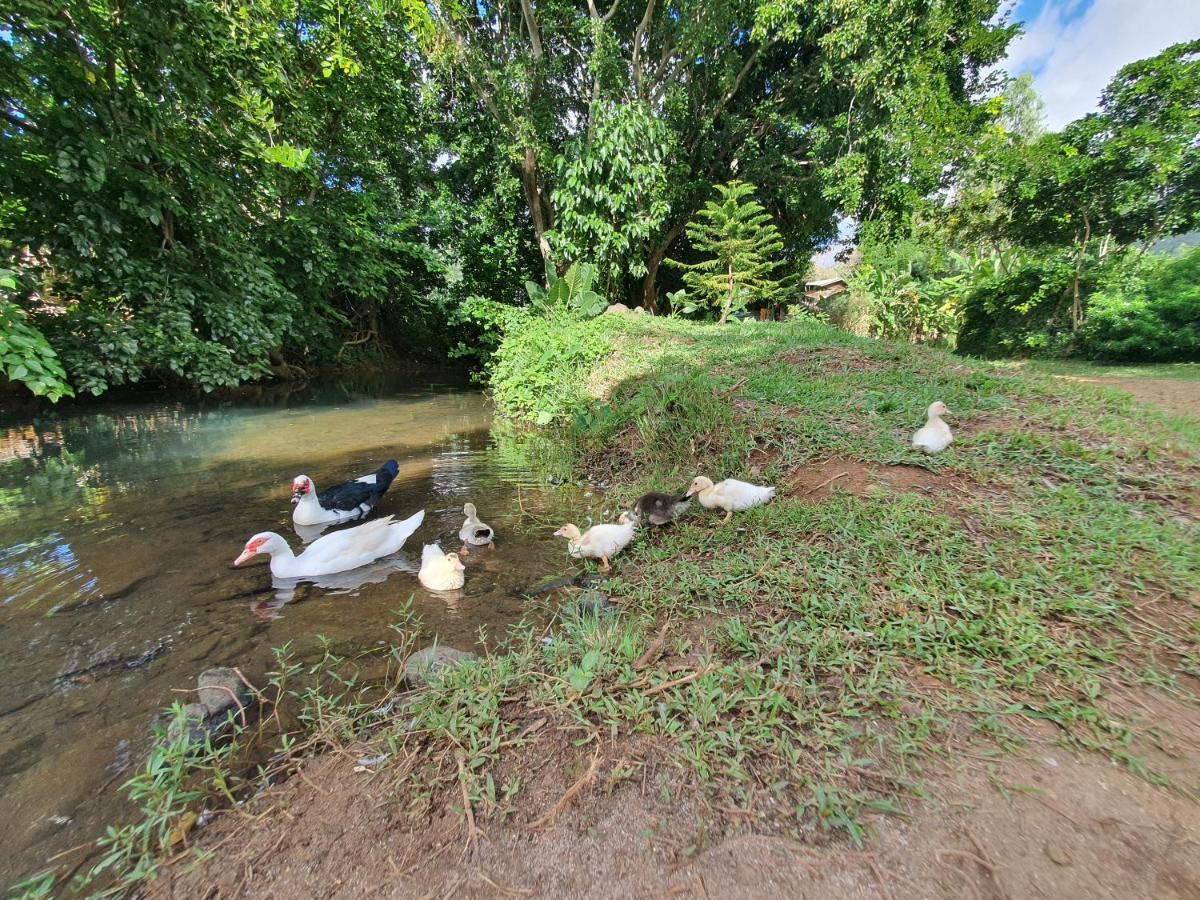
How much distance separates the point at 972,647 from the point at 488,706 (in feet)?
7.18

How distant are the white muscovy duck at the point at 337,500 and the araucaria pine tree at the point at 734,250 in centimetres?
1153

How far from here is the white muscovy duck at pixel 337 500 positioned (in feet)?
15.1

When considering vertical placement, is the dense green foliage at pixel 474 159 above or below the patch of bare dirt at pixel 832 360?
above

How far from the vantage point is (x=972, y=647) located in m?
2.24

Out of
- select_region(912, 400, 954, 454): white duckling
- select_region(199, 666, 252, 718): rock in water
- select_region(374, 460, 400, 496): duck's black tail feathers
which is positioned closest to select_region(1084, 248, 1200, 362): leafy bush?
select_region(912, 400, 954, 454): white duckling

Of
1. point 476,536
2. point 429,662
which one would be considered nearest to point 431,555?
point 476,536

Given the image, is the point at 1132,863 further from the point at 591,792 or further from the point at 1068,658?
the point at 591,792

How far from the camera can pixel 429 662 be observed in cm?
248

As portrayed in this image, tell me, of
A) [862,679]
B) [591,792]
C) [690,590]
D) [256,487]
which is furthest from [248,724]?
[256,487]

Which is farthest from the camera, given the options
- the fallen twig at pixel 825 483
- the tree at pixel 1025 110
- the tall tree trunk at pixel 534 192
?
the tree at pixel 1025 110

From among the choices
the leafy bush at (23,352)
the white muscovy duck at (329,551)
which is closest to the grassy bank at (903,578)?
the white muscovy duck at (329,551)

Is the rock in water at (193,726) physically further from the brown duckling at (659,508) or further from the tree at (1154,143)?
the tree at (1154,143)

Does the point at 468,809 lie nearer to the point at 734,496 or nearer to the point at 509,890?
the point at 509,890

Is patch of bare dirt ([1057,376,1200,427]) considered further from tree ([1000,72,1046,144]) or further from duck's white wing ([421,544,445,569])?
tree ([1000,72,1046,144])
